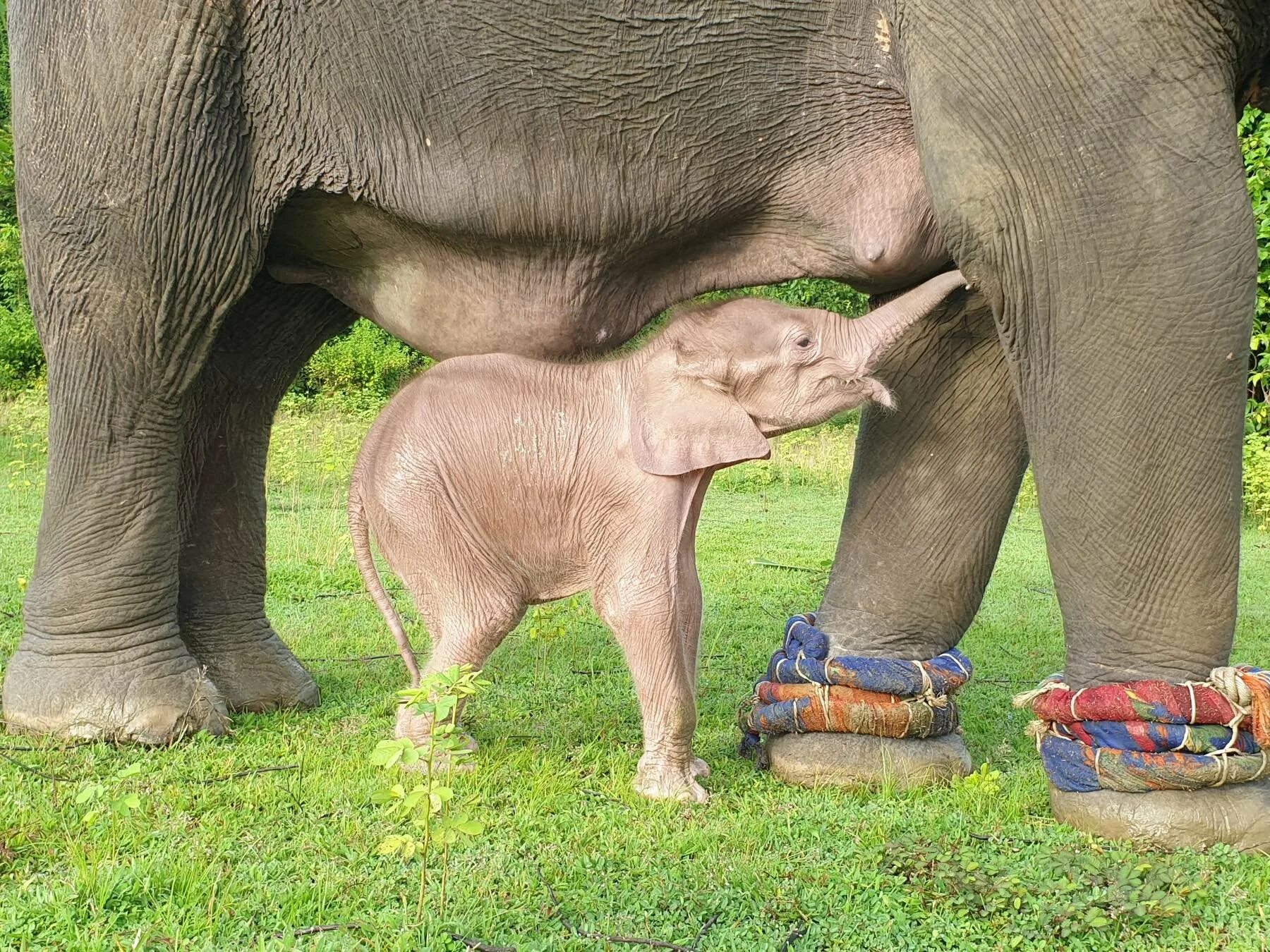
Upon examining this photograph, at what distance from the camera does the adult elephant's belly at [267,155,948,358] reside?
8.46 feet

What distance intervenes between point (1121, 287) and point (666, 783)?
1275 millimetres

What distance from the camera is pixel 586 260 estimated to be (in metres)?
2.69

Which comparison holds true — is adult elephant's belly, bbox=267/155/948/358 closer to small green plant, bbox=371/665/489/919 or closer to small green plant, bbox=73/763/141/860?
small green plant, bbox=371/665/489/919

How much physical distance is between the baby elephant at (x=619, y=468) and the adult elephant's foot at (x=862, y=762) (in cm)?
23

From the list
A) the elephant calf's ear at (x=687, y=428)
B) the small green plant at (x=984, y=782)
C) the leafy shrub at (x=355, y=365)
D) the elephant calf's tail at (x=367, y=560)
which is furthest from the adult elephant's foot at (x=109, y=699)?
the leafy shrub at (x=355, y=365)

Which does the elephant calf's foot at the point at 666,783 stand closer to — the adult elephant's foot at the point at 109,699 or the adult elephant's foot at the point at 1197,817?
the adult elephant's foot at the point at 1197,817

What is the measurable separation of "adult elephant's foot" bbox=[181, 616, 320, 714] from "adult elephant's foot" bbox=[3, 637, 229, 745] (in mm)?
304

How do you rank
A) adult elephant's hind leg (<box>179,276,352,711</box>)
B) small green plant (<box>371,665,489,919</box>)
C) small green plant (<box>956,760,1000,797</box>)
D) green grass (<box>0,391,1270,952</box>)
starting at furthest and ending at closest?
1. adult elephant's hind leg (<box>179,276,352,711</box>)
2. small green plant (<box>956,760,1000,797</box>)
3. green grass (<box>0,391,1270,952</box>)
4. small green plant (<box>371,665,489,919</box>)

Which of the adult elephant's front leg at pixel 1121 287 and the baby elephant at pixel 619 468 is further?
the baby elephant at pixel 619 468

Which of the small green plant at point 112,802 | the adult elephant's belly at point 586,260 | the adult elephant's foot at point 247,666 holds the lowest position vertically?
the adult elephant's foot at point 247,666

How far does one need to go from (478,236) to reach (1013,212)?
1.08 meters

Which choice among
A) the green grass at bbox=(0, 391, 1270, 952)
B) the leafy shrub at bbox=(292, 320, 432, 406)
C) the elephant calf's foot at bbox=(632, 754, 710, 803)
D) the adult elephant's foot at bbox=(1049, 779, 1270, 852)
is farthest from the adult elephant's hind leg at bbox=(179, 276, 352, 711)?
the leafy shrub at bbox=(292, 320, 432, 406)

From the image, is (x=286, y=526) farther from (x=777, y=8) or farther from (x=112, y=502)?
(x=777, y=8)

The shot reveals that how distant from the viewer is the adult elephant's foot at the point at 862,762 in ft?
9.16
